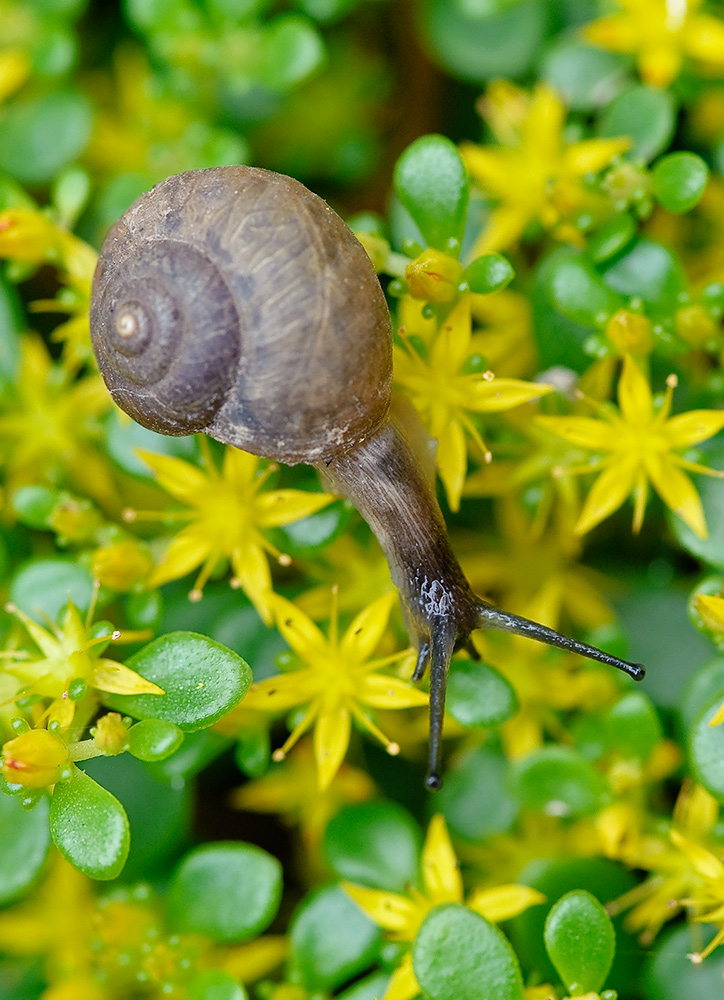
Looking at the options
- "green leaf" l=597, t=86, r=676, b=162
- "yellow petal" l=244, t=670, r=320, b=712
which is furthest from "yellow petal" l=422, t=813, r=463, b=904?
"green leaf" l=597, t=86, r=676, b=162

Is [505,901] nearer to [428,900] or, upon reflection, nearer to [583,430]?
[428,900]

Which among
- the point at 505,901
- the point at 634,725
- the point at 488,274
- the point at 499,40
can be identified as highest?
the point at 499,40

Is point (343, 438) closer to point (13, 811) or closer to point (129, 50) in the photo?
point (13, 811)

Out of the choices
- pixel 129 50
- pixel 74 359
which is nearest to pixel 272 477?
pixel 74 359

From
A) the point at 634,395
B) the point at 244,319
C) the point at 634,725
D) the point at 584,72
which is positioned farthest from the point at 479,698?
the point at 584,72

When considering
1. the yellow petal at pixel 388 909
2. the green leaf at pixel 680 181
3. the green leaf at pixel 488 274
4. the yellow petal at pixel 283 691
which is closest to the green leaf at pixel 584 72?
the green leaf at pixel 680 181

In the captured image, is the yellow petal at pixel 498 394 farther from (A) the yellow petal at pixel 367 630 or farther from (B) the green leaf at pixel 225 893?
(B) the green leaf at pixel 225 893

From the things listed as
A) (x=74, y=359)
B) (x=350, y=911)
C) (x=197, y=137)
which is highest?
(x=197, y=137)
